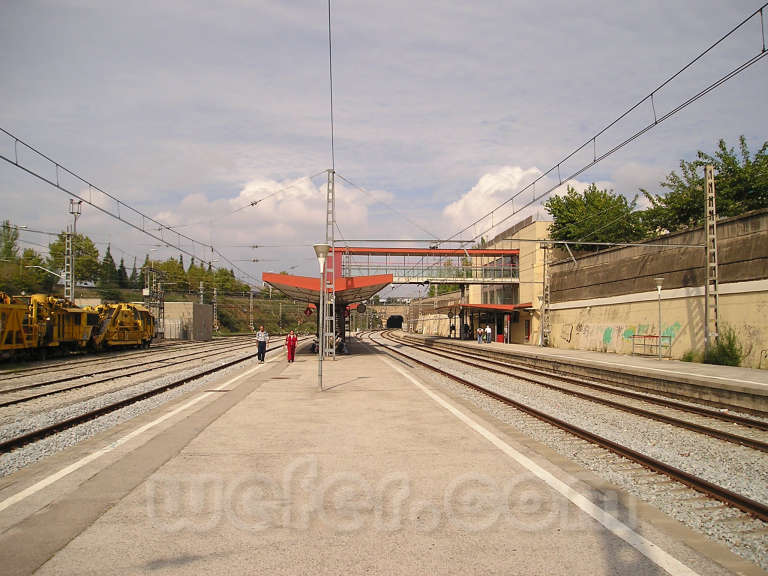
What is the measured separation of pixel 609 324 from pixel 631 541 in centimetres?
2974

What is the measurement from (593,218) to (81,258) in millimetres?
62716

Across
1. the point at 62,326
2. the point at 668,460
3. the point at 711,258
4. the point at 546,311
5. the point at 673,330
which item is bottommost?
the point at 668,460

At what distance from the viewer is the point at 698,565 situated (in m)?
4.20

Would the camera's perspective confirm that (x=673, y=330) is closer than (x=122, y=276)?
Yes

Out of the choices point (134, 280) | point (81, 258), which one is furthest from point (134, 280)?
point (81, 258)

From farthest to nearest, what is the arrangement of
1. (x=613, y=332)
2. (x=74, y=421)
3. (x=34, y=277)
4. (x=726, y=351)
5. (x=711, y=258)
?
(x=34, y=277) → (x=613, y=332) → (x=711, y=258) → (x=726, y=351) → (x=74, y=421)

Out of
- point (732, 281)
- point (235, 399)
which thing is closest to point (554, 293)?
point (732, 281)

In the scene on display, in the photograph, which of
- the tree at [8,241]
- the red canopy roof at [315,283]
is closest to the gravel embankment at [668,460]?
the red canopy roof at [315,283]

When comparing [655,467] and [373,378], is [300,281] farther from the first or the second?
[655,467]

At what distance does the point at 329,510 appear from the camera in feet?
17.3

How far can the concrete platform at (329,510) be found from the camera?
421 cm

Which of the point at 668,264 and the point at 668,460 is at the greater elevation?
the point at 668,264

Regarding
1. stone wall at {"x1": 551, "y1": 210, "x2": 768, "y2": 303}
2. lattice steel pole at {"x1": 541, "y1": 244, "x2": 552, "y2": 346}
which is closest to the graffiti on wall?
lattice steel pole at {"x1": 541, "y1": 244, "x2": 552, "y2": 346}

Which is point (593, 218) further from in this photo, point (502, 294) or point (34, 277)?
point (34, 277)
